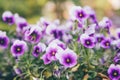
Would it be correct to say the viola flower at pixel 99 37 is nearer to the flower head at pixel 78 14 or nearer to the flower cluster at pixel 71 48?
the flower cluster at pixel 71 48

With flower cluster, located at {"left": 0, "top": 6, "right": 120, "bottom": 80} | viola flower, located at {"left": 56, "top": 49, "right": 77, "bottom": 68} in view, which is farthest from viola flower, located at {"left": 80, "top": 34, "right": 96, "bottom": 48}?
viola flower, located at {"left": 56, "top": 49, "right": 77, "bottom": 68}

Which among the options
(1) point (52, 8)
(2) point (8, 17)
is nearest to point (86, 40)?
(2) point (8, 17)

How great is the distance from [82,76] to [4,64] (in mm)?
558

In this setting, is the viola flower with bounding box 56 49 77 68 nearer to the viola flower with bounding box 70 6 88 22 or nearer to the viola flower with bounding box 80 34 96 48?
the viola flower with bounding box 80 34 96 48

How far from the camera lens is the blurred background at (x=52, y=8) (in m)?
6.18

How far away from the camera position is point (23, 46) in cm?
193

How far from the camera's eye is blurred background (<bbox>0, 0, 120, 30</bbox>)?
6.18 meters

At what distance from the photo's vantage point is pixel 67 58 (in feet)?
5.66

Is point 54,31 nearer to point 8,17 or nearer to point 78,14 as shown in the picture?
point 78,14

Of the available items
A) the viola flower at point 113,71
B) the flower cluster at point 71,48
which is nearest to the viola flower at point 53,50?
the flower cluster at point 71,48

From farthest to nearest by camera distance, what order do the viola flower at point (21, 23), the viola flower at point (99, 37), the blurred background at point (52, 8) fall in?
the blurred background at point (52, 8)
the viola flower at point (21, 23)
the viola flower at point (99, 37)

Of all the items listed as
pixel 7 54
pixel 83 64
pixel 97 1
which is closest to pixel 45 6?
pixel 97 1

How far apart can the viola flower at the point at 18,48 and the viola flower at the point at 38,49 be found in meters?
0.05

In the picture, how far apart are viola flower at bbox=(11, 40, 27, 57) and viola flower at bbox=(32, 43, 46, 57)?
48 mm
